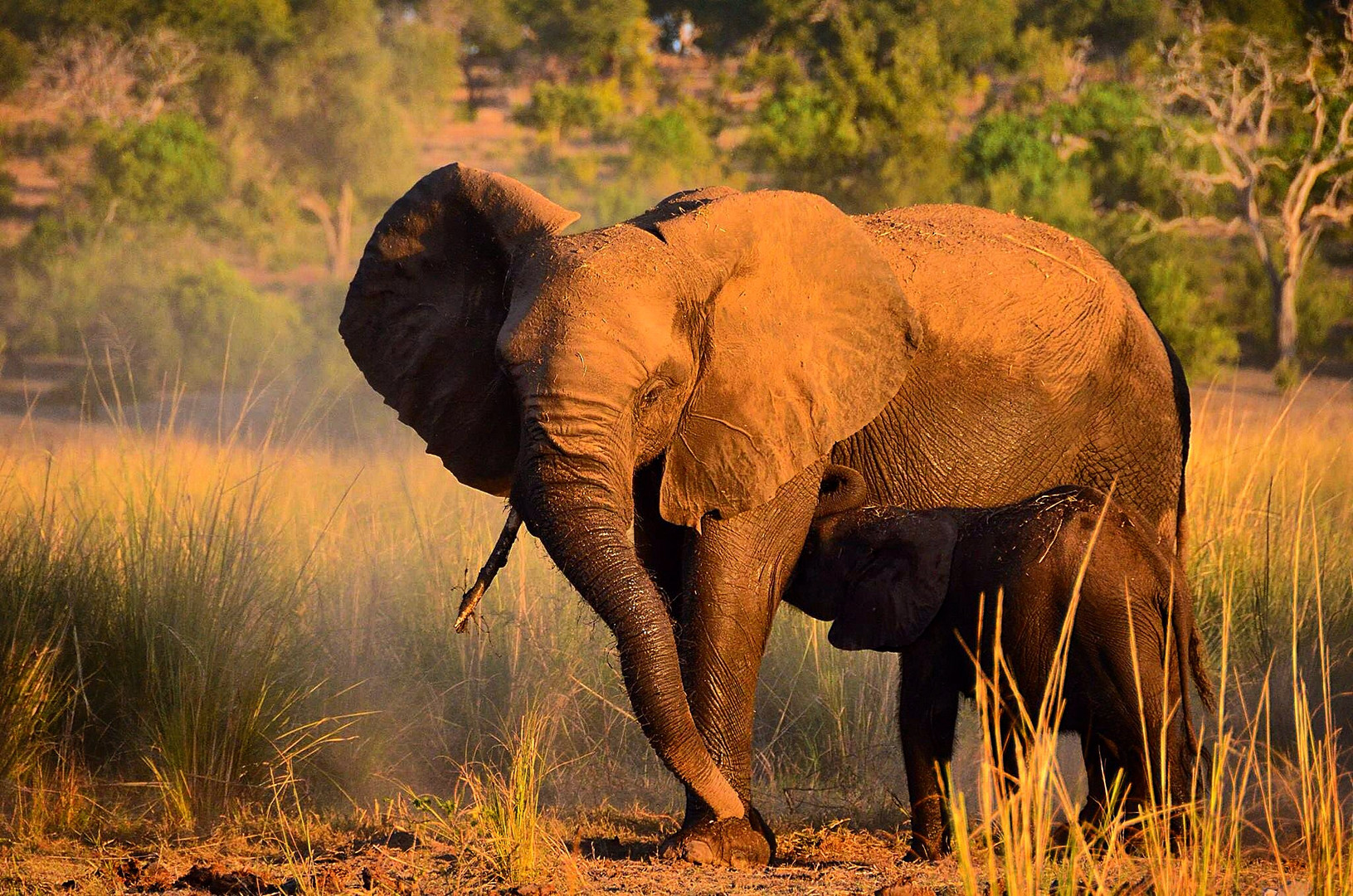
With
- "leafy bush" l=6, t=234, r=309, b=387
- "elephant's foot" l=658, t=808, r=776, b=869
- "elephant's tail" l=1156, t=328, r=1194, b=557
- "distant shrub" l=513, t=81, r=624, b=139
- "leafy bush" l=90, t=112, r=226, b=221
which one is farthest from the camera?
"distant shrub" l=513, t=81, r=624, b=139

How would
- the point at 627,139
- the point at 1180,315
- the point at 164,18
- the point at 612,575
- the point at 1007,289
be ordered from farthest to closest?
the point at 627,139 < the point at 164,18 < the point at 1180,315 < the point at 1007,289 < the point at 612,575

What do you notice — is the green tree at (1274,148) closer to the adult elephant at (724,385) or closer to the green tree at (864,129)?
the green tree at (864,129)

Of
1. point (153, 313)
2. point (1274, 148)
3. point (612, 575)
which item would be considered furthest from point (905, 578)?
point (1274, 148)

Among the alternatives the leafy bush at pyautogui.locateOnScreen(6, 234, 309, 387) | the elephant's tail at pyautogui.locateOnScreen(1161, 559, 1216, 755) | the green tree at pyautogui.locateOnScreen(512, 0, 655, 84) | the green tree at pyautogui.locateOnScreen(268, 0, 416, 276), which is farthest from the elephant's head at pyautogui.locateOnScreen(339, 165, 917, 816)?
the green tree at pyautogui.locateOnScreen(512, 0, 655, 84)

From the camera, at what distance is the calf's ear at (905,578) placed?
4859 mm

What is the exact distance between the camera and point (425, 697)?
679 centimetres

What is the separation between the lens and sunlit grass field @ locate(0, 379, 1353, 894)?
510 centimetres

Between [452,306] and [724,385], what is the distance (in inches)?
42.2

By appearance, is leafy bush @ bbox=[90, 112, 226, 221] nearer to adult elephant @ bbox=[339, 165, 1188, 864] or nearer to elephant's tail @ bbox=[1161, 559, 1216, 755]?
adult elephant @ bbox=[339, 165, 1188, 864]

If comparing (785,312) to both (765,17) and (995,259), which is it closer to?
(995,259)

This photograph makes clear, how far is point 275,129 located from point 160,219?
3991mm

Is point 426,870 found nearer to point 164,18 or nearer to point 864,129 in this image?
point 864,129

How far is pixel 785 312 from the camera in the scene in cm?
471

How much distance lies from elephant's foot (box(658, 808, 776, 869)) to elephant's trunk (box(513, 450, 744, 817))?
622 mm
